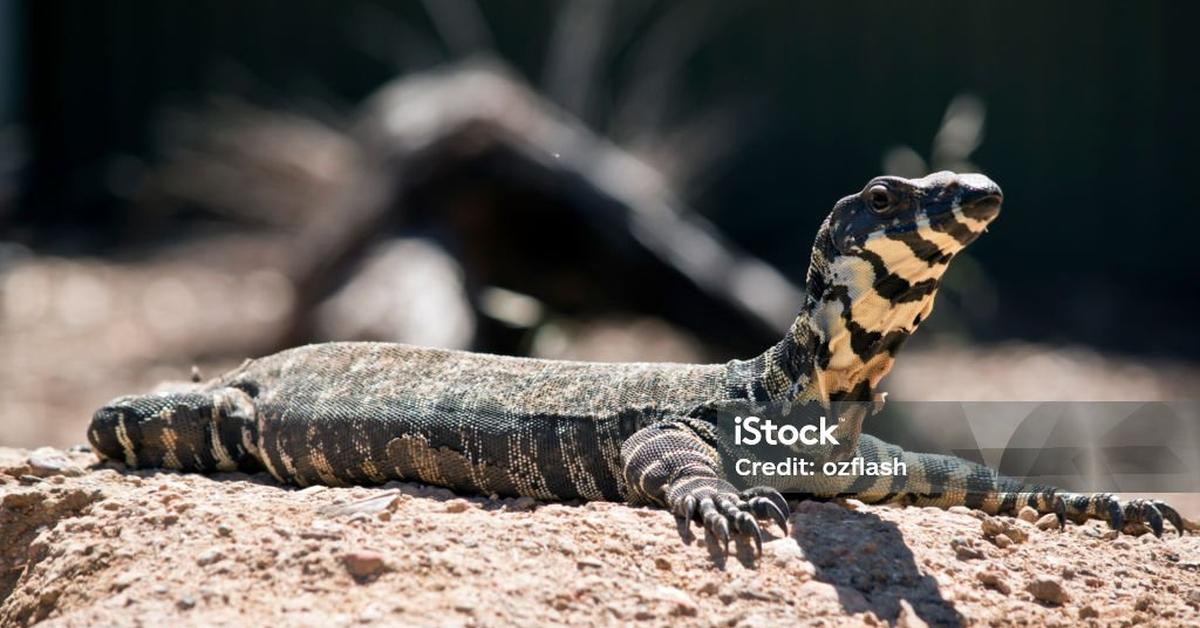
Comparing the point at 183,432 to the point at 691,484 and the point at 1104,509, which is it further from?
the point at 1104,509

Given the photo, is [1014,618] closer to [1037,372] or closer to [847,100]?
[1037,372]

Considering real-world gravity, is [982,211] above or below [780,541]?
above

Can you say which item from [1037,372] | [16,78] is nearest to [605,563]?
[1037,372]

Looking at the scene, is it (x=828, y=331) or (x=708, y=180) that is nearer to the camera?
(x=828, y=331)

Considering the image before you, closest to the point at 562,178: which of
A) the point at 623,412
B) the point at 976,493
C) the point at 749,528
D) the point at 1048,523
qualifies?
the point at 623,412

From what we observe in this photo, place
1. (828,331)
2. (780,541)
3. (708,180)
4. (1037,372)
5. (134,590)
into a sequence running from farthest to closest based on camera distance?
(708,180)
(1037,372)
(828,331)
(780,541)
(134,590)

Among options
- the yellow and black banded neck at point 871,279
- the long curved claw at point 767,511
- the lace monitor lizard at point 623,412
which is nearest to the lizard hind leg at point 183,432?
the lace monitor lizard at point 623,412
